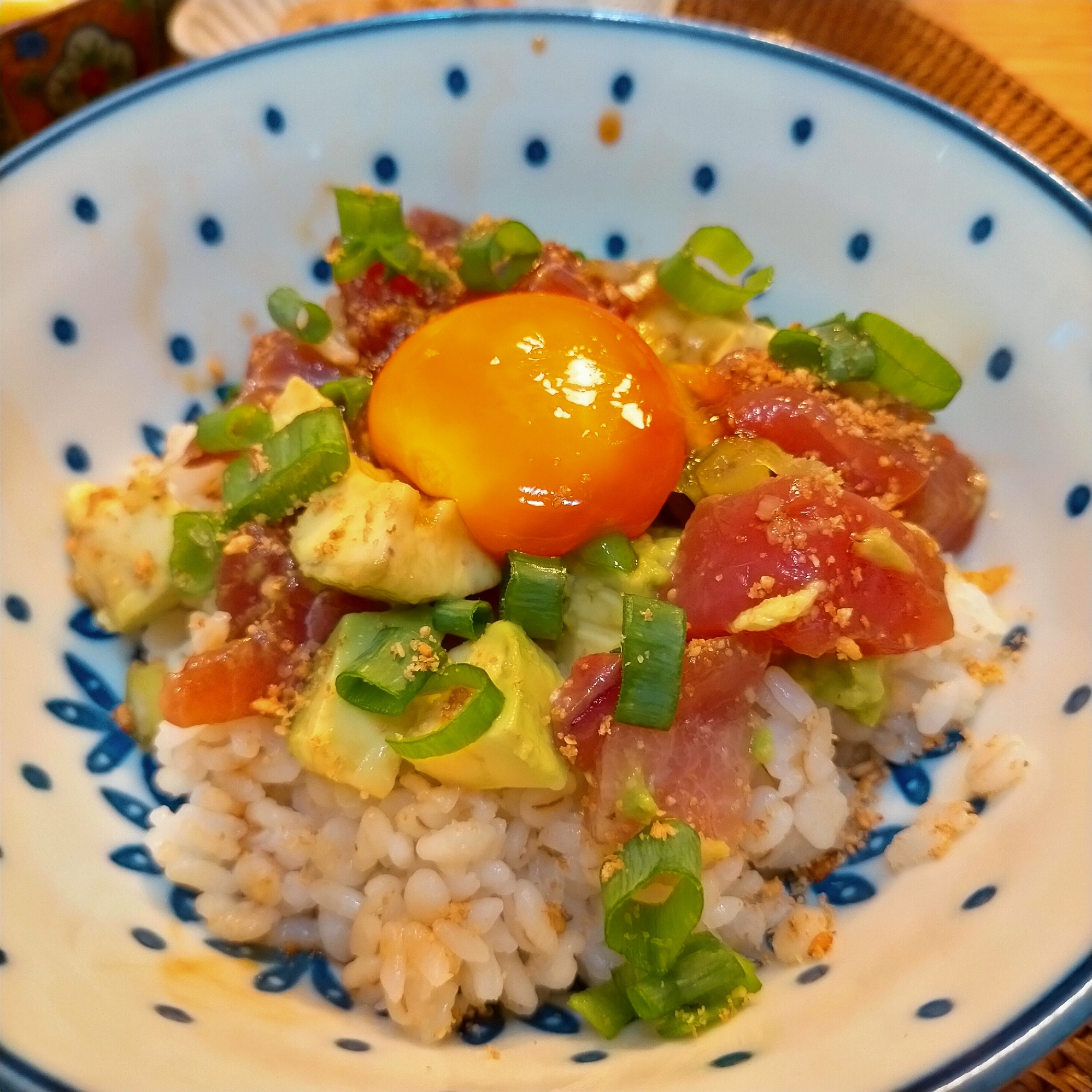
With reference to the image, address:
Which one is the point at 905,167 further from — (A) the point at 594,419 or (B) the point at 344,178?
(B) the point at 344,178

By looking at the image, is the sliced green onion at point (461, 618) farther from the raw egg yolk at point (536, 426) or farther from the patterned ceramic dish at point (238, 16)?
the patterned ceramic dish at point (238, 16)

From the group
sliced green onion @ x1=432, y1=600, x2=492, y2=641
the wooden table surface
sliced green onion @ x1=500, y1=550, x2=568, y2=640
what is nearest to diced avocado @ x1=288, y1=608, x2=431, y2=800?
sliced green onion @ x1=432, y1=600, x2=492, y2=641

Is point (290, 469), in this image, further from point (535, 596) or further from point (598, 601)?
point (598, 601)

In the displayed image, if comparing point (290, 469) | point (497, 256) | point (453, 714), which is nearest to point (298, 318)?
point (497, 256)

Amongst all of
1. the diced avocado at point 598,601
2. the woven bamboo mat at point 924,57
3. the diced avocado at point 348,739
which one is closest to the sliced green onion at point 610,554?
the diced avocado at point 598,601

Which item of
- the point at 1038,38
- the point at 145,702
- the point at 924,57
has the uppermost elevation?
the point at 1038,38

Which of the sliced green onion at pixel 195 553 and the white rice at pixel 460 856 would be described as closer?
the white rice at pixel 460 856

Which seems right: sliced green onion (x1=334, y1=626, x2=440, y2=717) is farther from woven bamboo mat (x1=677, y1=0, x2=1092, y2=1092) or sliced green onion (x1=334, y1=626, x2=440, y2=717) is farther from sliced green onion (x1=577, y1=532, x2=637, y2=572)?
woven bamboo mat (x1=677, y1=0, x2=1092, y2=1092)

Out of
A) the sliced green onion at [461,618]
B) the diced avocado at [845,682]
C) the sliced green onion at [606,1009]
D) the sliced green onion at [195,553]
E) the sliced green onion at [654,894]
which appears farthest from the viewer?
the sliced green onion at [195,553]
